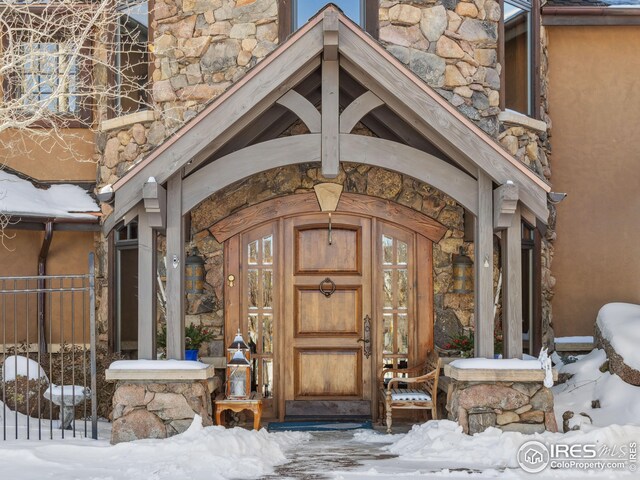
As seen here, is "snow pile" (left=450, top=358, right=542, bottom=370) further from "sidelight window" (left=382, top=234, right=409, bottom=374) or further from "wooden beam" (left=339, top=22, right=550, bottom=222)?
"sidelight window" (left=382, top=234, right=409, bottom=374)

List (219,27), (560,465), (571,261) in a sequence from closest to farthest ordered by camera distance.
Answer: (560,465) < (219,27) < (571,261)

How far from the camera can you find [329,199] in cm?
927

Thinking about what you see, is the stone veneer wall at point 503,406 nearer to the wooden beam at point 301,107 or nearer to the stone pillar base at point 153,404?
the stone pillar base at point 153,404

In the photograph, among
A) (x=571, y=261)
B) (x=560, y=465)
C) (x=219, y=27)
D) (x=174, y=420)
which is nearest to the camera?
(x=560, y=465)

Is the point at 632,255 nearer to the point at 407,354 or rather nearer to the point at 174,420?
the point at 407,354

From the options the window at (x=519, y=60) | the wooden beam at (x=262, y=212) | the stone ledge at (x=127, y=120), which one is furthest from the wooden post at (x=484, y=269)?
the stone ledge at (x=127, y=120)

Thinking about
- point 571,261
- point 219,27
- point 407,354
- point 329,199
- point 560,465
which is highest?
point 219,27

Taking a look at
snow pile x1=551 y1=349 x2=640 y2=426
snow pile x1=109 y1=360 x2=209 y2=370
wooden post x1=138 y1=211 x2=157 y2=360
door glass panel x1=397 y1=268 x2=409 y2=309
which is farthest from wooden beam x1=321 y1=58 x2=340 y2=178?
snow pile x1=551 y1=349 x2=640 y2=426

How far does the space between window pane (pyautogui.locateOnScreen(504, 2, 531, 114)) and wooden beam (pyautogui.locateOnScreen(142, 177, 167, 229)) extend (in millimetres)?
4934

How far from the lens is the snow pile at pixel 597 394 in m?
8.43

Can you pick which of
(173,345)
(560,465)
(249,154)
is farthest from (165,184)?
(560,465)

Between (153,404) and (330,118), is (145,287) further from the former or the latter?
(330,118)

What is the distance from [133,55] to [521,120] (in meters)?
5.10

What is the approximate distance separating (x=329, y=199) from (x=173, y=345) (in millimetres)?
2720
